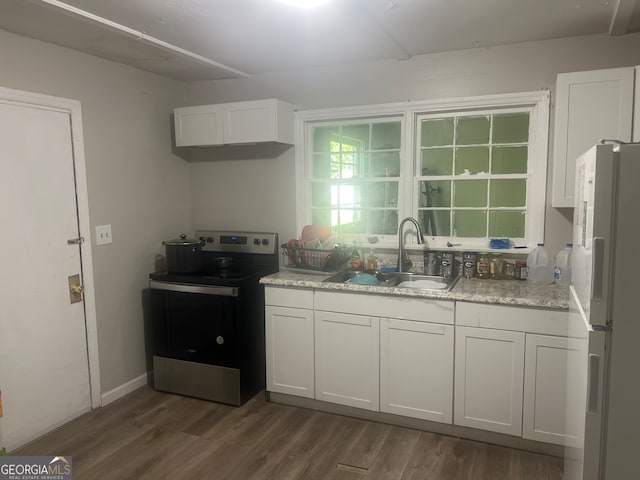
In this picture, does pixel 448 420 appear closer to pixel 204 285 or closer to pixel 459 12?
pixel 204 285

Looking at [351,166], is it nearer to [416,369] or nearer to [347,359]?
[347,359]

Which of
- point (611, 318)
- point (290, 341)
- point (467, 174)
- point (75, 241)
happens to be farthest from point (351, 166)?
point (611, 318)

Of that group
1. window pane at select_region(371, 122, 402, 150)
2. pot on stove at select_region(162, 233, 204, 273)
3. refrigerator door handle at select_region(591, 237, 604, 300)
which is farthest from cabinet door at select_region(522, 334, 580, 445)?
pot on stove at select_region(162, 233, 204, 273)

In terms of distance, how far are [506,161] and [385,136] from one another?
884 millimetres

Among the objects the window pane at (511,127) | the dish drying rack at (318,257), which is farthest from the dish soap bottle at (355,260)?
the window pane at (511,127)

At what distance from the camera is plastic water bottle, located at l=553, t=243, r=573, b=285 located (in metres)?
2.85

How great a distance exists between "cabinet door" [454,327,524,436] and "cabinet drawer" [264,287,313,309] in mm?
971

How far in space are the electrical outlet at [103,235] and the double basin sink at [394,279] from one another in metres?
1.56

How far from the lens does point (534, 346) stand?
2.54 meters

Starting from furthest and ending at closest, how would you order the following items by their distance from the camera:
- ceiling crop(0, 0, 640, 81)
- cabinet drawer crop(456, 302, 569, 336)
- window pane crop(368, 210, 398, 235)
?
window pane crop(368, 210, 398, 235), cabinet drawer crop(456, 302, 569, 336), ceiling crop(0, 0, 640, 81)

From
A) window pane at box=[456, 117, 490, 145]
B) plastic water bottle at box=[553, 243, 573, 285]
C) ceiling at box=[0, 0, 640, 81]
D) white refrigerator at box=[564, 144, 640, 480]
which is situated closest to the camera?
white refrigerator at box=[564, 144, 640, 480]

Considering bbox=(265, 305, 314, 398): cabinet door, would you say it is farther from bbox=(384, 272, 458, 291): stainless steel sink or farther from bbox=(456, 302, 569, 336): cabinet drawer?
bbox=(456, 302, 569, 336): cabinet drawer

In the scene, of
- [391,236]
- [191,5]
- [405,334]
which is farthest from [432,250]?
[191,5]

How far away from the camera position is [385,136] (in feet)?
11.5
